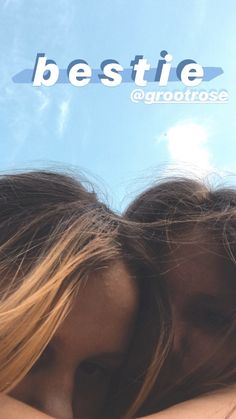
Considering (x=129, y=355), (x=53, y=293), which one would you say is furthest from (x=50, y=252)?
(x=129, y=355)

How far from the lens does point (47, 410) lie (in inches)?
24.5

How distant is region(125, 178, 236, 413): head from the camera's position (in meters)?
0.75

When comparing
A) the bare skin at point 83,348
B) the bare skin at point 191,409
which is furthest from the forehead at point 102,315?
the bare skin at point 191,409

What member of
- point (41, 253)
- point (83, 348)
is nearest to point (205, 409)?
point (83, 348)

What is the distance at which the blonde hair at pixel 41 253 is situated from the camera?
629mm

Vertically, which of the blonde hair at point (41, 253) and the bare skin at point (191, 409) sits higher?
the blonde hair at point (41, 253)

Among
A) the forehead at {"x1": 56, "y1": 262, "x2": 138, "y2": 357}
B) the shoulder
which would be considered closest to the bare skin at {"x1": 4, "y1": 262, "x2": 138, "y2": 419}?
the forehead at {"x1": 56, "y1": 262, "x2": 138, "y2": 357}

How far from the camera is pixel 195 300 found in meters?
0.79

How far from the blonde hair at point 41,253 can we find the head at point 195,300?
86 mm

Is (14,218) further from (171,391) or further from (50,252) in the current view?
(171,391)

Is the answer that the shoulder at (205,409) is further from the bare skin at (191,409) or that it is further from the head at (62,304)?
the head at (62,304)

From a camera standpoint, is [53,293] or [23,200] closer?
[53,293]

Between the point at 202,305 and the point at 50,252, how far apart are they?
0.74 ft

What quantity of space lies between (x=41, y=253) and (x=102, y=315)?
10cm
